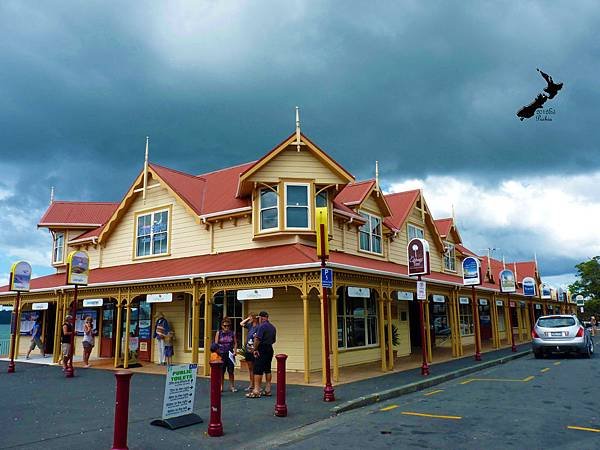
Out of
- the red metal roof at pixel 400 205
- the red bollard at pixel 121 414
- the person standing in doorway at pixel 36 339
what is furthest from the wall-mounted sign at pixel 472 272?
the person standing in doorway at pixel 36 339

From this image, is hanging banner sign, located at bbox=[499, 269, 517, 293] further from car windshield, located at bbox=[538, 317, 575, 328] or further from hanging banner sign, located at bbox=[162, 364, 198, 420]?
hanging banner sign, located at bbox=[162, 364, 198, 420]

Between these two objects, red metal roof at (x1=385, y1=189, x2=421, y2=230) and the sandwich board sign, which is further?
red metal roof at (x1=385, y1=189, x2=421, y2=230)

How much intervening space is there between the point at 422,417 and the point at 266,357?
10.8 feet

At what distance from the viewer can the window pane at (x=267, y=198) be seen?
15992mm

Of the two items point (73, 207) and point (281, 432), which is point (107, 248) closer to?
point (73, 207)

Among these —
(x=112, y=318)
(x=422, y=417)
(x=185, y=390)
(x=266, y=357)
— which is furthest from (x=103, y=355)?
(x=422, y=417)

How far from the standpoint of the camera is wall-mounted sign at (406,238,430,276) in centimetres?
1393

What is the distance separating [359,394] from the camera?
10.3 meters

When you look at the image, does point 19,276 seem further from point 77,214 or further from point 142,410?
point 142,410

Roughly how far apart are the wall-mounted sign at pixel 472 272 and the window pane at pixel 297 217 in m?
6.57

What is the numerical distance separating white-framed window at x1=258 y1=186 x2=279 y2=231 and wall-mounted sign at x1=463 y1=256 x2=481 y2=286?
744 centimetres

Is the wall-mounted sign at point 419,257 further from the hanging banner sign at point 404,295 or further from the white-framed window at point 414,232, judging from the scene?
the white-framed window at point 414,232

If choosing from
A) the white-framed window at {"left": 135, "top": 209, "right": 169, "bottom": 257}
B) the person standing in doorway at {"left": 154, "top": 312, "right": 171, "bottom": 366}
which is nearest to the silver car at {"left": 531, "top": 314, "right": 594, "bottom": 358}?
the person standing in doorway at {"left": 154, "top": 312, "right": 171, "bottom": 366}

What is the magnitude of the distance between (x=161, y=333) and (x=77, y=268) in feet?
11.7
